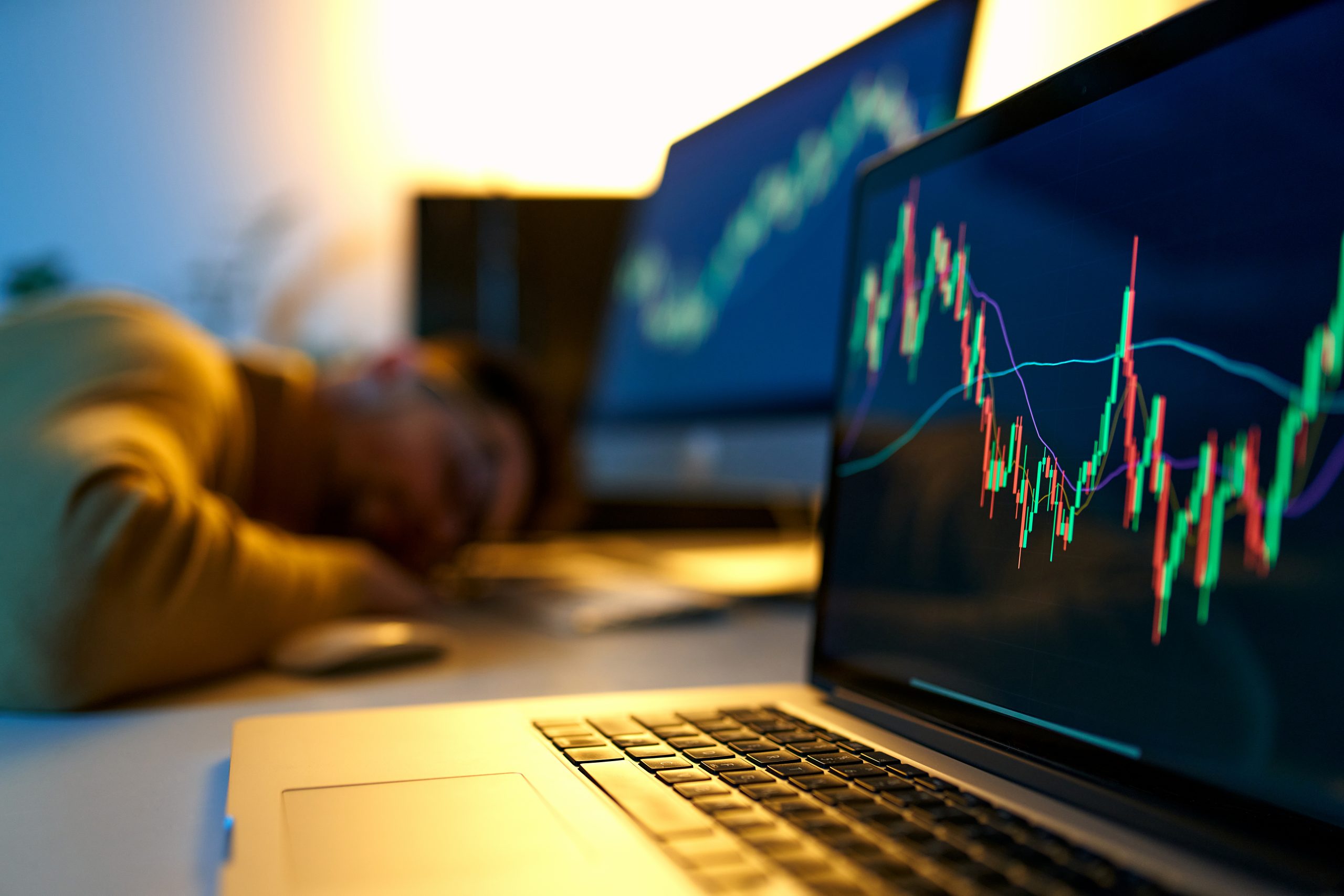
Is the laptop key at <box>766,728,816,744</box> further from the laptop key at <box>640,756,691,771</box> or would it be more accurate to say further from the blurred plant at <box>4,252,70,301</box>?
the blurred plant at <box>4,252,70,301</box>

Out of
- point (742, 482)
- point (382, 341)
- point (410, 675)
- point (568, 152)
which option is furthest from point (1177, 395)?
point (382, 341)

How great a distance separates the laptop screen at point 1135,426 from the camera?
0.30 m

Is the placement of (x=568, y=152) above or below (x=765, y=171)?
above

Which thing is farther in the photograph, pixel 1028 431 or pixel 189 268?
pixel 189 268

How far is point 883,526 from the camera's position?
51 cm

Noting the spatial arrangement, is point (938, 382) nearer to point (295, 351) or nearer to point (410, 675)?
point (410, 675)

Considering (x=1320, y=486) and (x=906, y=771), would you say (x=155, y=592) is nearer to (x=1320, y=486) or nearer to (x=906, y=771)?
(x=906, y=771)

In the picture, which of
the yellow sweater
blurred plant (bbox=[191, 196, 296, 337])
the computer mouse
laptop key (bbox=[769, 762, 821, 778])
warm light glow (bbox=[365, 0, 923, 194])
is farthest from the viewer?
blurred plant (bbox=[191, 196, 296, 337])

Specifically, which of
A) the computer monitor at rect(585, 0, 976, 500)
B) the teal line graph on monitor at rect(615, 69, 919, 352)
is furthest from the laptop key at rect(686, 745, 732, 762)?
the teal line graph on monitor at rect(615, 69, 919, 352)

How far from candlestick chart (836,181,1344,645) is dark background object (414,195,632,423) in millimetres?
1095

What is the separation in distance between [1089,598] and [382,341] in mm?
1681

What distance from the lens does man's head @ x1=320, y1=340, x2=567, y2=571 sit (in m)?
1.07

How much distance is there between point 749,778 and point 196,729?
37 cm

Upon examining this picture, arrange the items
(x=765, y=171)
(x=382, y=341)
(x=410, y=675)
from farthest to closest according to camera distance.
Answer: (x=382, y=341) → (x=765, y=171) → (x=410, y=675)
